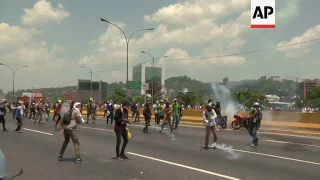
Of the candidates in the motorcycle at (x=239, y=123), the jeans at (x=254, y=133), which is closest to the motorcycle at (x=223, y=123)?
the motorcycle at (x=239, y=123)

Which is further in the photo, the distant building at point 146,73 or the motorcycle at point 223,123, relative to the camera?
the distant building at point 146,73

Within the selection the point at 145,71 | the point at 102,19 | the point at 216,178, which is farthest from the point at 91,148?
the point at 145,71

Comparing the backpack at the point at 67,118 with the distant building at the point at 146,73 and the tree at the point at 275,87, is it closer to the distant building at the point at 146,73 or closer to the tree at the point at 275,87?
the tree at the point at 275,87

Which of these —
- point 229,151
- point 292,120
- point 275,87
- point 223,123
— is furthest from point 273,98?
point 229,151

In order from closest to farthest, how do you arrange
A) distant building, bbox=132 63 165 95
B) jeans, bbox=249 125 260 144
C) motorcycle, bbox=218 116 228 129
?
jeans, bbox=249 125 260 144 < motorcycle, bbox=218 116 228 129 < distant building, bbox=132 63 165 95

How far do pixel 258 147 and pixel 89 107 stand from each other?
1628cm

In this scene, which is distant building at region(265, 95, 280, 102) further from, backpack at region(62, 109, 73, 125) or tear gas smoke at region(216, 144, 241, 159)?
backpack at region(62, 109, 73, 125)

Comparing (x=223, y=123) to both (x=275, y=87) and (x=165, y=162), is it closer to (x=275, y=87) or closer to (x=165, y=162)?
(x=165, y=162)

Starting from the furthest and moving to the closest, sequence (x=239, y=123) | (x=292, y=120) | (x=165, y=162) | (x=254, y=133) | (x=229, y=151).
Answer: (x=292, y=120)
(x=239, y=123)
(x=254, y=133)
(x=229, y=151)
(x=165, y=162)

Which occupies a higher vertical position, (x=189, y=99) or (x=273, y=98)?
(x=273, y=98)

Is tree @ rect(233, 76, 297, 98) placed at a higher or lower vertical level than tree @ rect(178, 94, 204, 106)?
higher

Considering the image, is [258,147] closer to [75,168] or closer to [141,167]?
[141,167]

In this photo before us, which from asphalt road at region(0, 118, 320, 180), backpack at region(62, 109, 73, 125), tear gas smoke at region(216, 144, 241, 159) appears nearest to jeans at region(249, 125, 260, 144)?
A: asphalt road at region(0, 118, 320, 180)

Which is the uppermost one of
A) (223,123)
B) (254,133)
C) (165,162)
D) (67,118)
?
(67,118)
